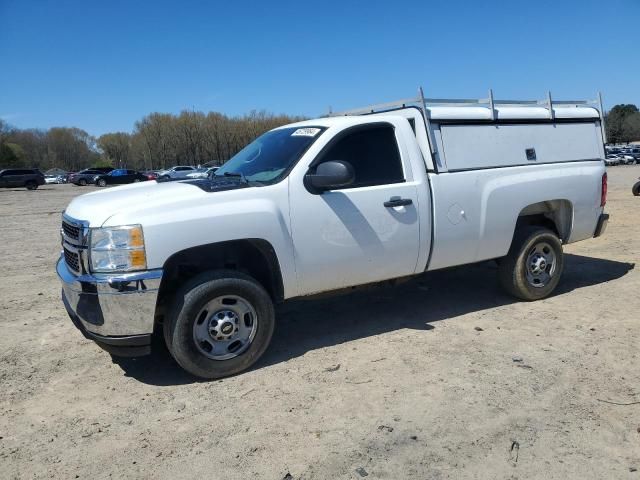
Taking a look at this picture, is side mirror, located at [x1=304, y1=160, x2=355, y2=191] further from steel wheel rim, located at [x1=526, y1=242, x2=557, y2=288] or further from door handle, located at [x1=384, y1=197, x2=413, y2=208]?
steel wheel rim, located at [x1=526, y1=242, x2=557, y2=288]

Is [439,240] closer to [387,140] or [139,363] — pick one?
[387,140]

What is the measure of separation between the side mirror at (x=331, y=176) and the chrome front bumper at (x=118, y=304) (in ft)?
4.61

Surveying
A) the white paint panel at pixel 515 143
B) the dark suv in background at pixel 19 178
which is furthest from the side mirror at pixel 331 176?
the dark suv in background at pixel 19 178

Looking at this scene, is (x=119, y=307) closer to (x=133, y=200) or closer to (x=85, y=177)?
(x=133, y=200)

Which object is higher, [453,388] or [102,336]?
[102,336]

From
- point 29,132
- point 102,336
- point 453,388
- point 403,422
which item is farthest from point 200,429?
point 29,132

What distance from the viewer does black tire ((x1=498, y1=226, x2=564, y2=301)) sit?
5629 mm

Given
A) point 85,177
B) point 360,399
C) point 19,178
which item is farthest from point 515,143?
point 85,177

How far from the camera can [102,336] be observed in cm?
379

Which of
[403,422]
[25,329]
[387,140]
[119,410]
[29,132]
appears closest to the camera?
[403,422]

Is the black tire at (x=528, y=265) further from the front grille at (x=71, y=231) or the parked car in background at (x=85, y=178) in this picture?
the parked car in background at (x=85, y=178)

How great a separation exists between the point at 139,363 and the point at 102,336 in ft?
2.55

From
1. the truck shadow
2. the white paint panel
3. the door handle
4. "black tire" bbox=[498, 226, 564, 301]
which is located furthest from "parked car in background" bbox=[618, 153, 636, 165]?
the door handle

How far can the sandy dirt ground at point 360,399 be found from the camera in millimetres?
2971
